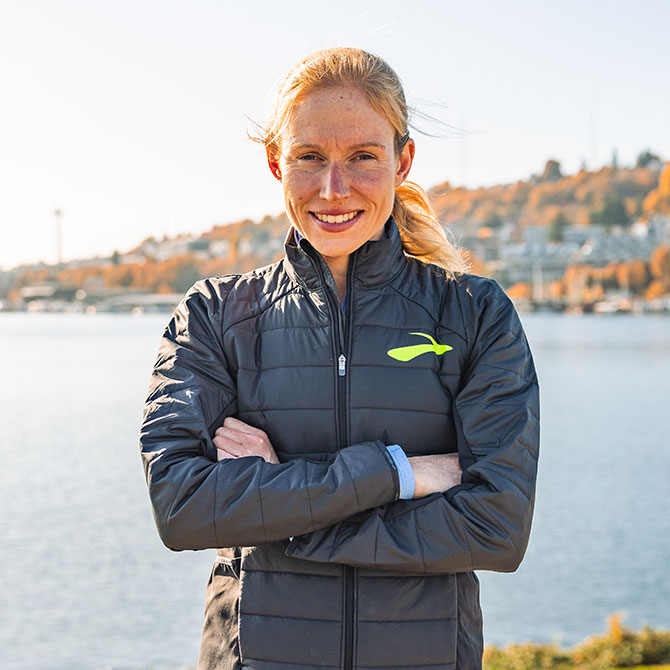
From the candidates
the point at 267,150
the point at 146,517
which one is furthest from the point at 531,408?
the point at 146,517

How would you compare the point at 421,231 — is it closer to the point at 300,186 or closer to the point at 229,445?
the point at 300,186

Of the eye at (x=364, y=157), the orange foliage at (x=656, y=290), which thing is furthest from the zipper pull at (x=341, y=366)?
the orange foliage at (x=656, y=290)

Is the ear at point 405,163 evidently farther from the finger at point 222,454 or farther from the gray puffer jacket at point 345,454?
the finger at point 222,454

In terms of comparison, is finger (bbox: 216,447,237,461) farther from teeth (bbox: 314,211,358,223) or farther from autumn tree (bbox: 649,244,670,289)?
autumn tree (bbox: 649,244,670,289)

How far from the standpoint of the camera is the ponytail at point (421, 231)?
7.41 feet

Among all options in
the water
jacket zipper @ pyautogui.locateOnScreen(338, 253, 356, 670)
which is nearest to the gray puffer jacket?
jacket zipper @ pyautogui.locateOnScreen(338, 253, 356, 670)

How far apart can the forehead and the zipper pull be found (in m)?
0.49

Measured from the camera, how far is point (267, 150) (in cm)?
218

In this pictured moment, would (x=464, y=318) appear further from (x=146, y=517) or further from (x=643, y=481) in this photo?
(x=643, y=481)

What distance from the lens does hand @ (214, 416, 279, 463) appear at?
2.00 metres

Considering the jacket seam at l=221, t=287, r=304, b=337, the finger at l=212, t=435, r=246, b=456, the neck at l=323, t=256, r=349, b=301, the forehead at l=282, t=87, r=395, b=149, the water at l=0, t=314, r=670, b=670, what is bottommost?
the water at l=0, t=314, r=670, b=670

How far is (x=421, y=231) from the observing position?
230 cm

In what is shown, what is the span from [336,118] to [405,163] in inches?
10.6

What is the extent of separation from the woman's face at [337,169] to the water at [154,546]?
931 centimetres
